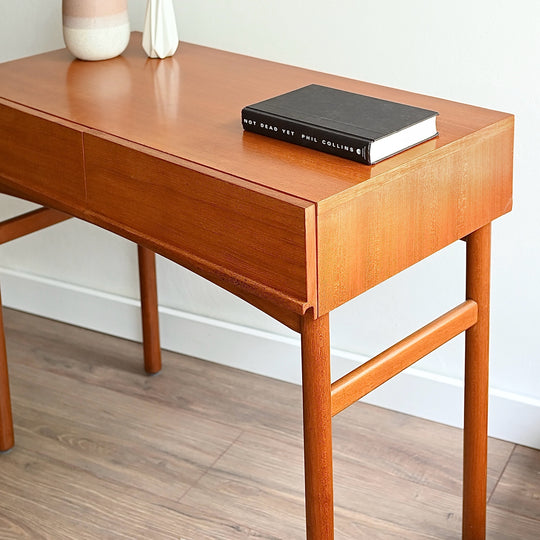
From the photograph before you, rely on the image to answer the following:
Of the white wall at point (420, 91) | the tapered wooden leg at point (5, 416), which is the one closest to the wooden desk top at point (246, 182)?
the white wall at point (420, 91)

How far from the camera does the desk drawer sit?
1414 mm

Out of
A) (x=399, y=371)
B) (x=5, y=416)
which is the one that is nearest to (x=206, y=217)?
(x=399, y=371)

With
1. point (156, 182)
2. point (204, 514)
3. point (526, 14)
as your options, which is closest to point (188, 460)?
point (204, 514)

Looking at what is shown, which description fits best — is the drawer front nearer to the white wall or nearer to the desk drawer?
the desk drawer

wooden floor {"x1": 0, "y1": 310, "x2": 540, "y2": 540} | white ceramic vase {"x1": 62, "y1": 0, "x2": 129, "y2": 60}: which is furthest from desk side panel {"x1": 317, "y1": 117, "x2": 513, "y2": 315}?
white ceramic vase {"x1": 62, "y1": 0, "x2": 129, "y2": 60}

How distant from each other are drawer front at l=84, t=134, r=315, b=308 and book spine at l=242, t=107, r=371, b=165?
0.14 meters

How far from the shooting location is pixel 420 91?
1.79 m

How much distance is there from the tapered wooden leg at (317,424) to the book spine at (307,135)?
214 millimetres

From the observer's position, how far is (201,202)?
4.02 feet

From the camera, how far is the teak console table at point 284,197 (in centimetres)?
115

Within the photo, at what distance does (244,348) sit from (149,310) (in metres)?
A: 0.24

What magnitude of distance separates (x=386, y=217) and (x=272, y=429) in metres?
0.90

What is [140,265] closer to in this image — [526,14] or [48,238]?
[48,238]

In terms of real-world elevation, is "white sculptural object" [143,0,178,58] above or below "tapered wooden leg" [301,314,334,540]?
above
